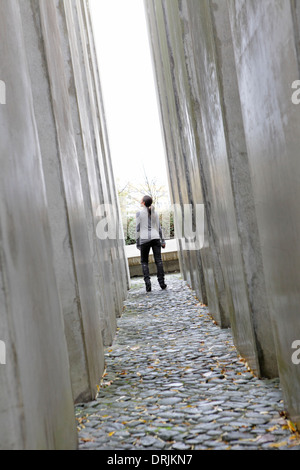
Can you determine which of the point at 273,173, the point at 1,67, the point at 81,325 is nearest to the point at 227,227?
the point at 81,325

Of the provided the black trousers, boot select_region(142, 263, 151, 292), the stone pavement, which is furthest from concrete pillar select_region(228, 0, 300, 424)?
boot select_region(142, 263, 151, 292)

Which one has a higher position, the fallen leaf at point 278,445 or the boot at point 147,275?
the fallen leaf at point 278,445

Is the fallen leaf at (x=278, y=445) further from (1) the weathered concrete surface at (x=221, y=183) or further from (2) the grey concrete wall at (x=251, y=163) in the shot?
(1) the weathered concrete surface at (x=221, y=183)

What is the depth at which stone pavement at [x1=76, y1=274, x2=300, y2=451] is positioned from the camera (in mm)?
4234

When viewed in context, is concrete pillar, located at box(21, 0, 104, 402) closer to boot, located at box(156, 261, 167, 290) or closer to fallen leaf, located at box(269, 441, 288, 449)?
fallen leaf, located at box(269, 441, 288, 449)

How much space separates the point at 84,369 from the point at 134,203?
1234 inches

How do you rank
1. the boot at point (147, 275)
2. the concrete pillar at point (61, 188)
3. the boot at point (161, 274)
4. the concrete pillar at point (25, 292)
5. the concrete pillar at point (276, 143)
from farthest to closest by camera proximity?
the boot at point (147, 275)
the boot at point (161, 274)
the concrete pillar at point (61, 188)
the concrete pillar at point (276, 143)
the concrete pillar at point (25, 292)

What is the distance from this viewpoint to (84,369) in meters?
5.68

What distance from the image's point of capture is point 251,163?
449cm

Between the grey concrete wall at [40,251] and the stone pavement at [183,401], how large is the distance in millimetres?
378

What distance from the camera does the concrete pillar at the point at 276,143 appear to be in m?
3.34

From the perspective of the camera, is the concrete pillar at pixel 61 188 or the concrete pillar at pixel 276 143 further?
the concrete pillar at pixel 61 188

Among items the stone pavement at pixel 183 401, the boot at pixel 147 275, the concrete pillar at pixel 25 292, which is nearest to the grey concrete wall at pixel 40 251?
the concrete pillar at pixel 25 292

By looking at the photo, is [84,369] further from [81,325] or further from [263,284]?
[263,284]
